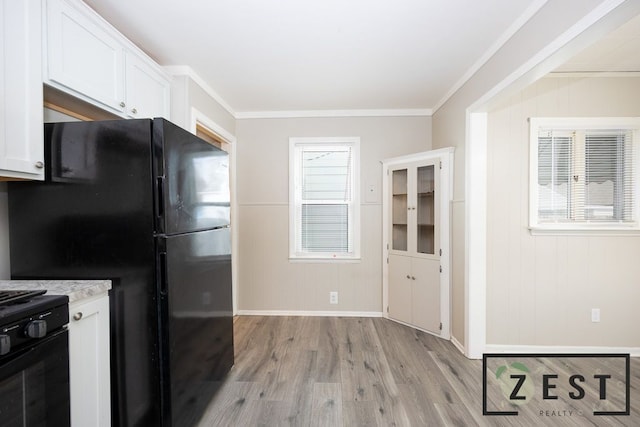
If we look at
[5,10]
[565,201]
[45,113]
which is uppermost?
[5,10]

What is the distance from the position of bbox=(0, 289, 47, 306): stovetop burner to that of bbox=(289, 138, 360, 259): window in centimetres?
250

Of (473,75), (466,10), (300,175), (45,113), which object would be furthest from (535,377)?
(45,113)

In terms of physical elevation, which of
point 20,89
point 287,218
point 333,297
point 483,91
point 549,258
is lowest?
point 333,297

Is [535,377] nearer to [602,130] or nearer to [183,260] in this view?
[602,130]

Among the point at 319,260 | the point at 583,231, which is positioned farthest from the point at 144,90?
the point at 583,231

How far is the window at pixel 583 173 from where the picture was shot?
2463mm

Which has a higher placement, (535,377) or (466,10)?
(466,10)

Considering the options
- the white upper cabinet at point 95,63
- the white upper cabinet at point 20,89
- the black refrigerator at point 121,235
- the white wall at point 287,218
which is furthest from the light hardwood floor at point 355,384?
the white upper cabinet at point 95,63

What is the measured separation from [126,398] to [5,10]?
5.93 ft

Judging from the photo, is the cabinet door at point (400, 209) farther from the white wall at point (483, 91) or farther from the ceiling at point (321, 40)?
the ceiling at point (321, 40)

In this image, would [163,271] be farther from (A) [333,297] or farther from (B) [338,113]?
(B) [338,113]

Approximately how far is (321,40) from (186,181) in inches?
53.9

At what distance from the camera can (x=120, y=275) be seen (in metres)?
1.41

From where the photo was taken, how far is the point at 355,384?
212cm
